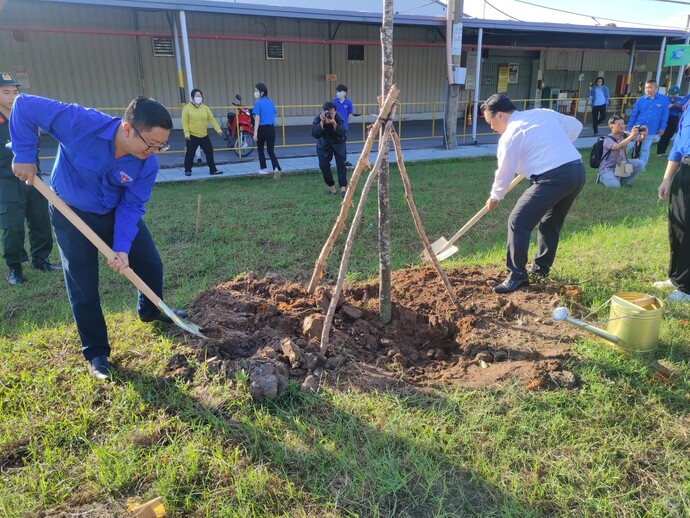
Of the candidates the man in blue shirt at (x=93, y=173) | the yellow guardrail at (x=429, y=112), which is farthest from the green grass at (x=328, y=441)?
the yellow guardrail at (x=429, y=112)

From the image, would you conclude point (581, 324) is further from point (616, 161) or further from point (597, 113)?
point (597, 113)

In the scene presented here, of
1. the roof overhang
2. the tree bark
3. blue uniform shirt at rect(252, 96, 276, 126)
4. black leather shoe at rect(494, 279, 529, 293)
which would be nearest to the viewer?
the tree bark

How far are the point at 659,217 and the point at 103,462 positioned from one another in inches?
271

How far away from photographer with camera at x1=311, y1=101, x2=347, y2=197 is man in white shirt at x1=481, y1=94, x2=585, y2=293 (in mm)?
3808

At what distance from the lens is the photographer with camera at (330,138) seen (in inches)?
297

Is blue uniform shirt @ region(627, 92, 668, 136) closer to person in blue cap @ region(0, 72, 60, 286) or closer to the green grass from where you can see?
the green grass

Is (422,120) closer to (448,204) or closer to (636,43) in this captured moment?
(636,43)

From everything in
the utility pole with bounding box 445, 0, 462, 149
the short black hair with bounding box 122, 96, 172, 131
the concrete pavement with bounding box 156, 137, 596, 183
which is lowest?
the concrete pavement with bounding box 156, 137, 596, 183

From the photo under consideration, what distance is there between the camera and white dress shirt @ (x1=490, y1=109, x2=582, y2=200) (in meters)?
3.86

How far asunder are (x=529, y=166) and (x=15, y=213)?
4.80 m

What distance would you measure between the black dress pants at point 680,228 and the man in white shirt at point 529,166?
0.72 m

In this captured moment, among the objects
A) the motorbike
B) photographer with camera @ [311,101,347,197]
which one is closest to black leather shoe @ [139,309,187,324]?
photographer with camera @ [311,101,347,197]

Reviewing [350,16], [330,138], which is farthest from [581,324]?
Result: [350,16]

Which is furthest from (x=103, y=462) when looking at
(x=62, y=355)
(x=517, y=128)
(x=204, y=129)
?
(x=204, y=129)
